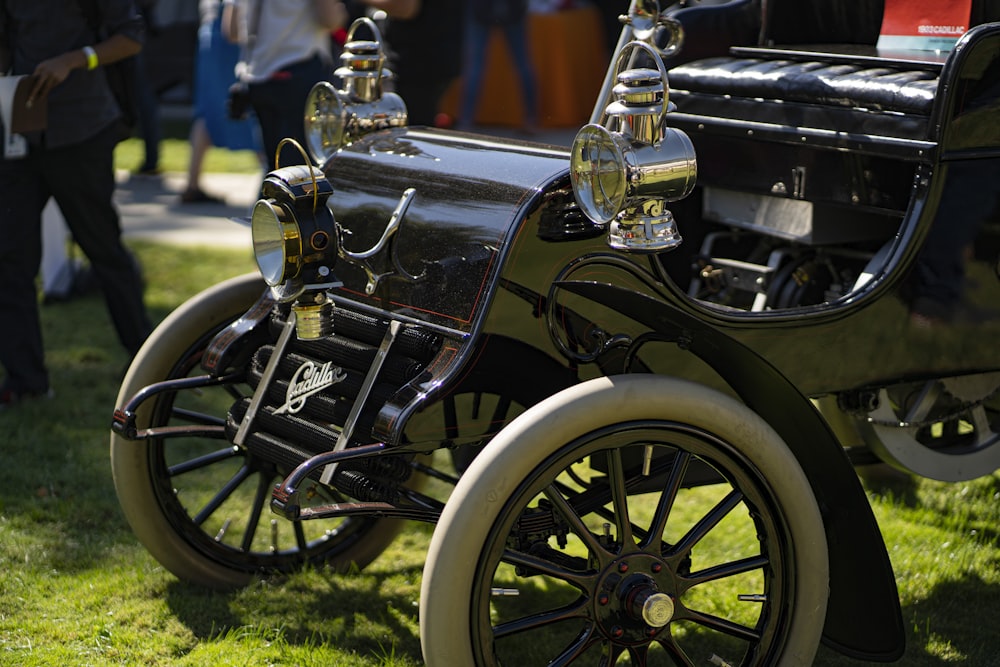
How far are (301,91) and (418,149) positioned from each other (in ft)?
7.53

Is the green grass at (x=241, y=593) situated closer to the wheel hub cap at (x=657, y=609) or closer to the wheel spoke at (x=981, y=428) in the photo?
the wheel spoke at (x=981, y=428)

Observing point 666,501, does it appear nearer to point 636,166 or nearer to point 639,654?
point 639,654

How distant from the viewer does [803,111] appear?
2938 mm

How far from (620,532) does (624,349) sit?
40cm

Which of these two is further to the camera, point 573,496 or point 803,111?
point 803,111

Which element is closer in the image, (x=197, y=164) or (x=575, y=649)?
(x=575, y=649)

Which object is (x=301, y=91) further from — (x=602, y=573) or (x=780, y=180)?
(x=602, y=573)

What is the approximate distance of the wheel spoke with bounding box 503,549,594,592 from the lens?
215 cm

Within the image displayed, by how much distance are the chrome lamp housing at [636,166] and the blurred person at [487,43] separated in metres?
7.03

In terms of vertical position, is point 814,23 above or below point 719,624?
above

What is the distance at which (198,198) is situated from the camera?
7.88 metres

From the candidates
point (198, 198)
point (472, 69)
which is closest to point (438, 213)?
point (198, 198)

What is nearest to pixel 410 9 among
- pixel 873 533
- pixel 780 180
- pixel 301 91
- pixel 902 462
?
pixel 301 91

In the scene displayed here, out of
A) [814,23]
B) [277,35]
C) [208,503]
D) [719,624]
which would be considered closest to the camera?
[719,624]
